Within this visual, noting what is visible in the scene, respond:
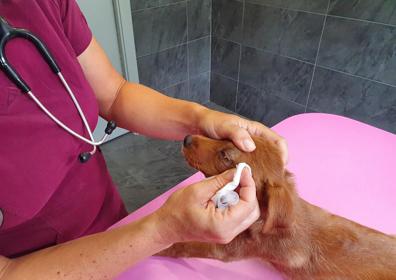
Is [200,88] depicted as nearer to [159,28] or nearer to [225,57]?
[225,57]

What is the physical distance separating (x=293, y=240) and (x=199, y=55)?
246cm

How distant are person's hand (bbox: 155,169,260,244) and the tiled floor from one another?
60.5 inches

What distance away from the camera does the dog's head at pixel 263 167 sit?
30.0 inches

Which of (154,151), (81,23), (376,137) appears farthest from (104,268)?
(154,151)

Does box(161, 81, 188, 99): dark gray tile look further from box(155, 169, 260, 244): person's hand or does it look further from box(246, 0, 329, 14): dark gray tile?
box(155, 169, 260, 244): person's hand

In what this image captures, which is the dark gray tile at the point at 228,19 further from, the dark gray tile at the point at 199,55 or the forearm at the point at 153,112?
the forearm at the point at 153,112

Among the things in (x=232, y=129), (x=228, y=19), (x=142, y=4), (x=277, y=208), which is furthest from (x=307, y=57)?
(x=277, y=208)

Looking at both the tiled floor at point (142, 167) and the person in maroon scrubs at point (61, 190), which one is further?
the tiled floor at point (142, 167)

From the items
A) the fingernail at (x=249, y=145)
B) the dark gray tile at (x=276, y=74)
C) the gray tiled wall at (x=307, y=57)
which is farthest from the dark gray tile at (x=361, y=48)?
the fingernail at (x=249, y=145)

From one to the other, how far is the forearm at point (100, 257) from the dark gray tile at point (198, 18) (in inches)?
96.1

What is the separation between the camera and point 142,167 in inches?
98.0

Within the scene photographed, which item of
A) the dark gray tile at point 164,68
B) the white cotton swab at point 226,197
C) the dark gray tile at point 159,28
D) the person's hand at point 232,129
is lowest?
the dark gray tile at point 164,68

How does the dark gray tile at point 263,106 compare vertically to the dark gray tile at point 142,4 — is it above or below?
below

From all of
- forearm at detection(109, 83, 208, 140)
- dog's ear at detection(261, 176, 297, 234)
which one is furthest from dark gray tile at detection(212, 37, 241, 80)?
dog's ear at detection(261, 176, 297, 234)
